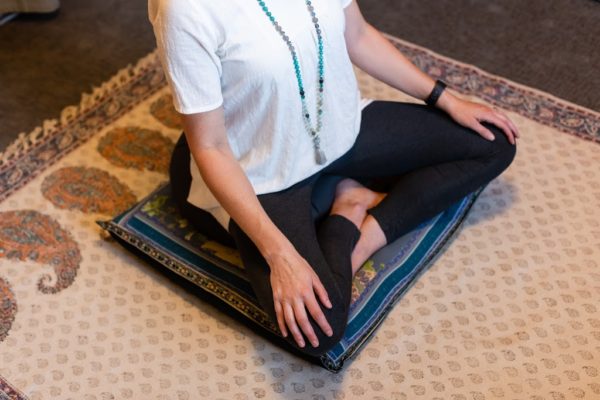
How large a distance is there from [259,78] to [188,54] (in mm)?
137

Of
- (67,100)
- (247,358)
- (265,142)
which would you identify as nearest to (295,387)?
(247,358)

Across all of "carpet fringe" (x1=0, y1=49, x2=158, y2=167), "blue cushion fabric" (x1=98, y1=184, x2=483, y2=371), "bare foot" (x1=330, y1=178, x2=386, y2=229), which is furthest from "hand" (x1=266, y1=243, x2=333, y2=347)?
"carpet fringe" (x1=0, y1=49, x2=158, y2=167)

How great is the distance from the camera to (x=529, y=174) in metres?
1.91

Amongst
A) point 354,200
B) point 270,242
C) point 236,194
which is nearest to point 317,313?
point 270,242

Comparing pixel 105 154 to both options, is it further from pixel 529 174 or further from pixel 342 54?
pixel 529 174

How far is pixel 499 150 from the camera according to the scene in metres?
1.68

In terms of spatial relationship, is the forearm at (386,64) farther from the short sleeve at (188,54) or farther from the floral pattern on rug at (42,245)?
the floral pattern on rug at (42,245)

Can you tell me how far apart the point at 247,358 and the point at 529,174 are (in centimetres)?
82

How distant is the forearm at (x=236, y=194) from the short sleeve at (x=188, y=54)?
10 centimetres

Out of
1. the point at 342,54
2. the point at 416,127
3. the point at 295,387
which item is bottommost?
the point at 295,387

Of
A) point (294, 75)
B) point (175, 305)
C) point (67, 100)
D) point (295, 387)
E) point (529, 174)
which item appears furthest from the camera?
point (67, 100)

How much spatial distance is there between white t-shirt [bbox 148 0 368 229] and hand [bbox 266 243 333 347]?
0.18 m

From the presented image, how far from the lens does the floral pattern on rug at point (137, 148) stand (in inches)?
77.8

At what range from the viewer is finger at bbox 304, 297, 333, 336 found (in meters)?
1.37
